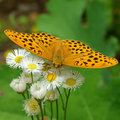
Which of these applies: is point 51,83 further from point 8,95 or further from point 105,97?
point 105,97

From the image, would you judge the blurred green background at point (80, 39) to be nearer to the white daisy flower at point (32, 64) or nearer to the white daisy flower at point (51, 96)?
the white daisy flower at point (32, 64)

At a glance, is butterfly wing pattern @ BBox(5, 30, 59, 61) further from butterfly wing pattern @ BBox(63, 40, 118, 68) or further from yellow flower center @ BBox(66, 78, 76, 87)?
yellow flower center @ BBox(66, 78, 76, 87)

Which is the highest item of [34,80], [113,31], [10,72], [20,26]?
[34,80]

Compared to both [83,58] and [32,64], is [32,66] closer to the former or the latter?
[32,64]

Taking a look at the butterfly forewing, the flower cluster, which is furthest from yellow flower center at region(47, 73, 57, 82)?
the butterfly forewing

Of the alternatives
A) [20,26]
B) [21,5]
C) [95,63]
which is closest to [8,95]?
[95,63]

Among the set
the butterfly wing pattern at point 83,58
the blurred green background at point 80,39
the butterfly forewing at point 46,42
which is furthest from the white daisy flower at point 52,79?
the blurred green background at point 80,39
